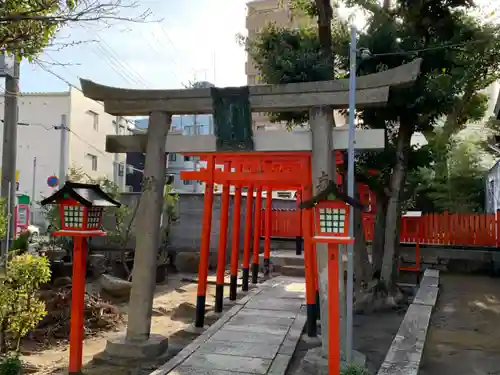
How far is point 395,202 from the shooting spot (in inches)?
431

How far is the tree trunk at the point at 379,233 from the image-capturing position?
12.0 metres

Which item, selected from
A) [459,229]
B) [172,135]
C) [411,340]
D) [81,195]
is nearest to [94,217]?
[81,195]

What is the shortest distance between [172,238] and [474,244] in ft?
36.0

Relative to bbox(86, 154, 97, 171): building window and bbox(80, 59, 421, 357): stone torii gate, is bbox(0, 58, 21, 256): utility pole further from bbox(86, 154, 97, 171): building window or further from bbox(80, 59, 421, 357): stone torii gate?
bbox(86, 154, 97, 171): building window

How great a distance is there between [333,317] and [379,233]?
23.9ft

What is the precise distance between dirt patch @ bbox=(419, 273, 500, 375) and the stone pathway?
7.20 ft

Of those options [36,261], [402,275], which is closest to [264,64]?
[36,261]

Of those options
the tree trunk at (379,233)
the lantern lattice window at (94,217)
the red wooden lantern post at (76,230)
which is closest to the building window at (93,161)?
the tree trunk at (379,233)

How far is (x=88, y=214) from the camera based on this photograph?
20.7 feet

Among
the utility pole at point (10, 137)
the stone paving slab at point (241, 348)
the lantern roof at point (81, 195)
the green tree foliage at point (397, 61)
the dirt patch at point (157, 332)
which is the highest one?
the green tree foliage at point (397, 61)

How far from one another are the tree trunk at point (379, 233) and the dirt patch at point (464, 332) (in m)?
1.66

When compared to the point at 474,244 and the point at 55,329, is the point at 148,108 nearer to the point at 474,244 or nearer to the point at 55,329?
the point at 55,329

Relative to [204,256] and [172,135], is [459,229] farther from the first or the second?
[172,135]

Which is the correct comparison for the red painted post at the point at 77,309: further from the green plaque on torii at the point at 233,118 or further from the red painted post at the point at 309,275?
the red painted post at the point at 309,275
